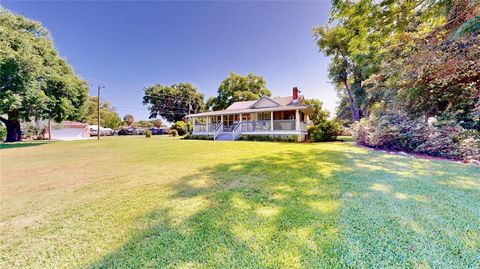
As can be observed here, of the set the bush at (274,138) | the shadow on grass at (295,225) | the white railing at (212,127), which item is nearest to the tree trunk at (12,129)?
the white railing at (212,127)

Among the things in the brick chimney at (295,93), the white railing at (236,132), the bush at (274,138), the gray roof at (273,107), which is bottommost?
the bush at (274,138)

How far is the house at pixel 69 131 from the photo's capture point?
32478 mm

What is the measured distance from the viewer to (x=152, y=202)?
3172mm

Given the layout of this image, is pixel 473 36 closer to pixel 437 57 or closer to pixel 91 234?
pixel 437 57

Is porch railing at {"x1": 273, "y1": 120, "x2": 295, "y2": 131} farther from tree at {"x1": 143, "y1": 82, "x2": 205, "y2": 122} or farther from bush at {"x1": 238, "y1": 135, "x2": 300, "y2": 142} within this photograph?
tree at {"x1": 143, "y1": 82, "x2": 205, "y2": 122}

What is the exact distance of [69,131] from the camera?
33.6 meters

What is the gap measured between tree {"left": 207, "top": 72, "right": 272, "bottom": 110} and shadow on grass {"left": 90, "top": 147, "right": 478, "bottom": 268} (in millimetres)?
29996

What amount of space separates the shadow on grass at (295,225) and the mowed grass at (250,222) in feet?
0.04

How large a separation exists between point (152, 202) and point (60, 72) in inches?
996

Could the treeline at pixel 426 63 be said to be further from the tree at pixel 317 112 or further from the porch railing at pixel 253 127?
the tree at pixel 317 112

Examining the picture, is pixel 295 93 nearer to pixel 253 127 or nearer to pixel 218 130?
pixel 253 127

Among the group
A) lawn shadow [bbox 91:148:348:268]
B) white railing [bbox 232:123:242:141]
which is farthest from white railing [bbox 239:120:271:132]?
lawn shadow [bbox 91:148:348:268]

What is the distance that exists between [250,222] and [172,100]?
4881 centimetres

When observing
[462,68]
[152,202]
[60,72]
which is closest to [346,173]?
[152,202]
